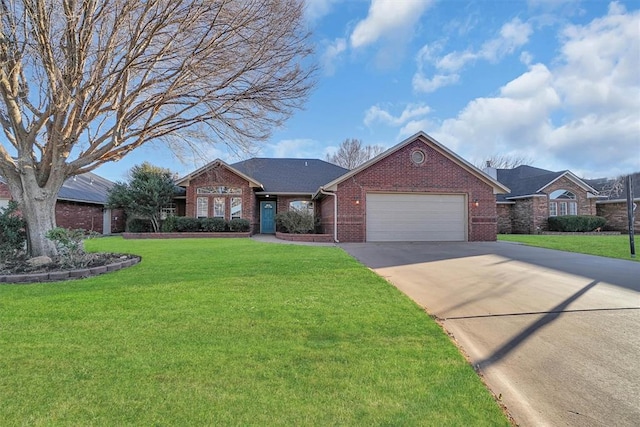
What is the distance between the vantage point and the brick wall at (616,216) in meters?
22.3

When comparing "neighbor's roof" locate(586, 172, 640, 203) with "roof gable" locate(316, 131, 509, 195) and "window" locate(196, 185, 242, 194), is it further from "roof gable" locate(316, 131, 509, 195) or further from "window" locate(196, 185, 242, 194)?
"window" locate(196, 185, 242, 194)

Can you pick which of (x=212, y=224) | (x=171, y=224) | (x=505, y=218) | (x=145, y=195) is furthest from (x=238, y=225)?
(x=505, y=218)

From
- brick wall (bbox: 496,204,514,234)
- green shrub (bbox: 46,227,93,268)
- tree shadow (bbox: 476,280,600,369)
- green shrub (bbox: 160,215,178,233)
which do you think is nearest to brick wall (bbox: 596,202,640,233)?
brick wall (bbox: 496,204,514,234)

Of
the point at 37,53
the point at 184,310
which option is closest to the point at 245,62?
the point at 37,53

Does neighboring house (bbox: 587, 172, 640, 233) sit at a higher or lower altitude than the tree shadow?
higher

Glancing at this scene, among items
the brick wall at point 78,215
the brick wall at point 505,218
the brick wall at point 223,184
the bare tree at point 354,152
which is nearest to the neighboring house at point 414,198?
the brick wall at point 223,184

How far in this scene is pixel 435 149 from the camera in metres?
15.5

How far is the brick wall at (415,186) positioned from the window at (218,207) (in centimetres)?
882

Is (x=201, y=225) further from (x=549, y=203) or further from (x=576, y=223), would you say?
(x=576, y=223)

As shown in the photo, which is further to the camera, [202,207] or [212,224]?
[202,207]

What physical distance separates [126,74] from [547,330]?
9867 millimetres

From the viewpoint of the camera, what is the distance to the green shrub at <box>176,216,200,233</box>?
18.5 m

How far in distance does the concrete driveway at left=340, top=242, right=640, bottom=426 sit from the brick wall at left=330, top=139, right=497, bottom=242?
273 inches

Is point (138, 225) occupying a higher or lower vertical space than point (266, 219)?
lower
